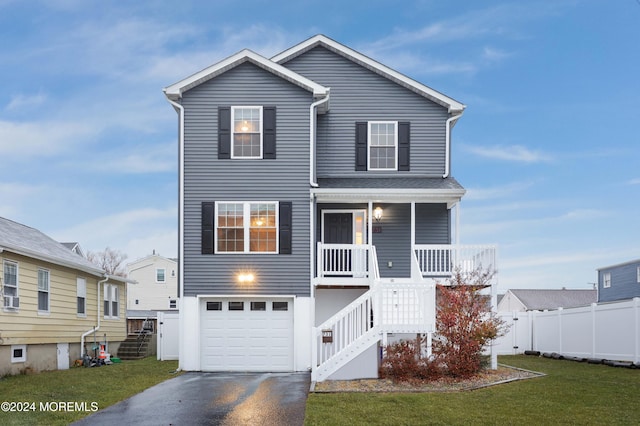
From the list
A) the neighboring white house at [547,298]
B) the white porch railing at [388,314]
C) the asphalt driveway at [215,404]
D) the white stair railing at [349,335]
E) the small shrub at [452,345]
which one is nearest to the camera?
the asphalt driveway at [215,404]

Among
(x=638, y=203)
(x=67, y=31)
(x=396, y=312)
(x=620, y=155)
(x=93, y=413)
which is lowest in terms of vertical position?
(x=93, y=413)

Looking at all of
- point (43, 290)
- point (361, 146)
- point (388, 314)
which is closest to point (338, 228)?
point (361, 146)

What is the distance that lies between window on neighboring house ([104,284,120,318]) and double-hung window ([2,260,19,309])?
23.3 feet

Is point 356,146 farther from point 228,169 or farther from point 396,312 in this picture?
point 396,312

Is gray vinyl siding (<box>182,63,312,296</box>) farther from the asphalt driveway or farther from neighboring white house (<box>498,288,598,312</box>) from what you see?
neighboring white house (<box>498,288,598,312</box>)

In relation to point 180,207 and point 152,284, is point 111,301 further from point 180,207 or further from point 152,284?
point 152,284

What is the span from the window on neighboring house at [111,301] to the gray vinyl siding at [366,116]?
1068cm

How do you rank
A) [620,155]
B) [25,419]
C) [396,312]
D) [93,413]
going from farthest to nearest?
[620,155], [396,312], [93,413], [25,419]

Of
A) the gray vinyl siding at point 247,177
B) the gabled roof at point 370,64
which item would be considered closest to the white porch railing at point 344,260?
the gray vinyl siding at point 247,177

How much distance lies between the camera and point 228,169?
1647 centimetres

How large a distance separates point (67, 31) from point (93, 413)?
15665 mm

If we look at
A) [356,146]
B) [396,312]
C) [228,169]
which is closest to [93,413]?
[396,312]

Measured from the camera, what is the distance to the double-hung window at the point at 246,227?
16359 millimetres

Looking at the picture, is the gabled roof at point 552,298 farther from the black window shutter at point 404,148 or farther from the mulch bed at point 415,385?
the mulch bed at point 415,385
